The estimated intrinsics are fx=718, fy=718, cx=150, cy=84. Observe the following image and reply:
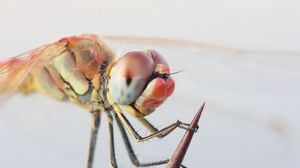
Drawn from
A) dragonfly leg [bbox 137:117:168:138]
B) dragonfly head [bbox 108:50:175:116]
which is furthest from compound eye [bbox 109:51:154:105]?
dragonfly leg [bbox 137:117:168:138]

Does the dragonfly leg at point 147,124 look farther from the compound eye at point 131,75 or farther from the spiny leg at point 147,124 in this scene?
the compound eye at point 131,75

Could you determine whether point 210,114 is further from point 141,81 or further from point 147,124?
point 141,81

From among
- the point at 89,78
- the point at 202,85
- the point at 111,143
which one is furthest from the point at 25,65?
the point at 202,85

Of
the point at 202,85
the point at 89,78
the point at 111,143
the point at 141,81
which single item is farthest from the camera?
the point at 202,85

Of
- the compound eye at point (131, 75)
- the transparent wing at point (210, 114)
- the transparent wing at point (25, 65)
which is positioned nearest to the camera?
the compound eye at point (131, 75)

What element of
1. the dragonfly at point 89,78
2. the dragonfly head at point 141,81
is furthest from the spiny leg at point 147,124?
the dragonfly head at point 141,81

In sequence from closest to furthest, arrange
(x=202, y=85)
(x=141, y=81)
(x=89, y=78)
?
1. (x=141, y=81)
2. (x=89, y=78)
3. (x=202, y=85)
